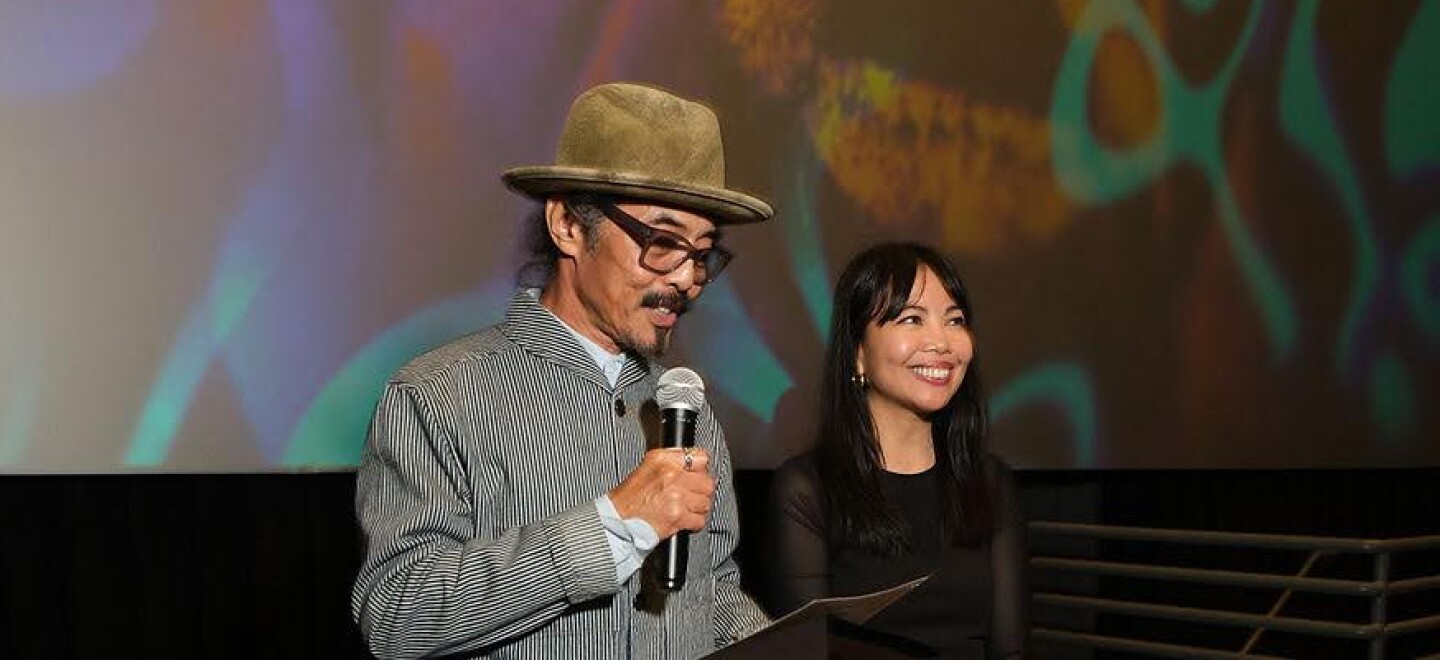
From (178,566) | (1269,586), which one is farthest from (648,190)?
(1269,586)

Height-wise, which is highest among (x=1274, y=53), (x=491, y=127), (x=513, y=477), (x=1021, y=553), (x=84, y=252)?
(x=1274, y=53)

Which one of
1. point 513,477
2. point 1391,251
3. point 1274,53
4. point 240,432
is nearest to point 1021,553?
point 513,477

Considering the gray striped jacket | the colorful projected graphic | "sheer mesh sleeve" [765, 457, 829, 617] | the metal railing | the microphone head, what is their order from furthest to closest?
1. the metal railing
2. the colorful projected graphic
3. "sheer mesh sleeve" [765, 457, 829, 617]
4. the microphone head
5. the gray striped jacket

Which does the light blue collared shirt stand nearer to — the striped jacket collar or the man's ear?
the striped jacket collar

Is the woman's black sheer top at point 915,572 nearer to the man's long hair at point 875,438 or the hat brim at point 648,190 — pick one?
the man's long hair at point 875,438

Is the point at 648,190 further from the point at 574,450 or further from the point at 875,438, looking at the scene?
the point at 875,438

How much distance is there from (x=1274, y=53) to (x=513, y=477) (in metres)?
4.99

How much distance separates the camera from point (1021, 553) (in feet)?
9.71

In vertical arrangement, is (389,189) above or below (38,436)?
above

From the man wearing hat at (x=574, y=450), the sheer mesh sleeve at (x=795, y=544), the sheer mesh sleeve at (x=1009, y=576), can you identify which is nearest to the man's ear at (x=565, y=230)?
the man wearing hat at (x=574, y=450)

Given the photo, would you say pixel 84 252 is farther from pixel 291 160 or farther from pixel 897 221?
pixel 897 221

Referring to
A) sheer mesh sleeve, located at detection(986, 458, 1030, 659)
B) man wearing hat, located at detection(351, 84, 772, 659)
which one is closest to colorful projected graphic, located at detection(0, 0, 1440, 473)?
sheer mesh sleeve, located at detection(986, 458, 1030, 659)

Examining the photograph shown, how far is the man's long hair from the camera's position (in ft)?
9.39

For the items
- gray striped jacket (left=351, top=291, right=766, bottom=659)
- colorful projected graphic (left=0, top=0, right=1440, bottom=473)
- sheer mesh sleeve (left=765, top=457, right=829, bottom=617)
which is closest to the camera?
gray striped jacket (left=351, top=291, right=766, bottom=659)
